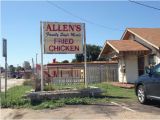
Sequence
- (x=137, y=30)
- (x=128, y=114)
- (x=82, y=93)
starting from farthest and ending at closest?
(x=137, y=30)
(x=82, y=93)
(x=128, y=114)

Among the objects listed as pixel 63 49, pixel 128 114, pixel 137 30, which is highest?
pixel 137 30

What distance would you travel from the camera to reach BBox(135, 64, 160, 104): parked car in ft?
42.3

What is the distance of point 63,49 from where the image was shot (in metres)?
Answer: 16.8

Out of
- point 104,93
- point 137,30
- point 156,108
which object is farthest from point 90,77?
point 156,108

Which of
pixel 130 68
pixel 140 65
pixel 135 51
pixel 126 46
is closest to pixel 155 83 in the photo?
pixel 135 51

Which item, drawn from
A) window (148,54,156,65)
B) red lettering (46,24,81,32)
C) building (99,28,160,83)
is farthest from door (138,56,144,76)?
red lettering (46,24,81,32)

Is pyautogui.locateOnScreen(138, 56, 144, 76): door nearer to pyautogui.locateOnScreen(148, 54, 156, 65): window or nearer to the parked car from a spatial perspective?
pyautogui.locateOnScreen(148, 54, 156, 65): window

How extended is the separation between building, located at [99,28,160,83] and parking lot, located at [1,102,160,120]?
32.0 feet

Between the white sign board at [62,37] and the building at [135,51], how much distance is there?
694 centimetres

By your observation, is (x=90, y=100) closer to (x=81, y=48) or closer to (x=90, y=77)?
(x=81, y=48)

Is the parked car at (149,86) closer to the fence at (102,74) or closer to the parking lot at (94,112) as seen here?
the parking lot at (94,112)

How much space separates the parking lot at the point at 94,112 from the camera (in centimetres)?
1132

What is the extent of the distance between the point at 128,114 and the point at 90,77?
66.0 ft

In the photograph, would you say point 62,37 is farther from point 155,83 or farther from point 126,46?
point 126,46
